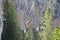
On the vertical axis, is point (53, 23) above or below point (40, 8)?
below

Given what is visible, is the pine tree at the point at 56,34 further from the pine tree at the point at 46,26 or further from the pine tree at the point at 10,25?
the pine tree at the point at 10,25

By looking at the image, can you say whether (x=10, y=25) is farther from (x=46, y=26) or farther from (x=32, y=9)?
(x=46, y=26)

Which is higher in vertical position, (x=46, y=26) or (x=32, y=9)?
(x=32, y=9)

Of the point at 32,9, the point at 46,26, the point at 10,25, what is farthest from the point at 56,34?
the point at 10,25

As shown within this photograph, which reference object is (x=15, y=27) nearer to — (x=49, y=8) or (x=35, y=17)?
(x=35, y=17)

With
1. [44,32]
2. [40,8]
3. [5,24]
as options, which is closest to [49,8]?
[40,8]

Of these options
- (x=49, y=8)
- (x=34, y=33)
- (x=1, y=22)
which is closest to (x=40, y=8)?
(x=49, y=8)

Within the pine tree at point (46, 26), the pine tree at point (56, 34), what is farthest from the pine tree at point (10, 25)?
the pine tree at point (56, 34)
